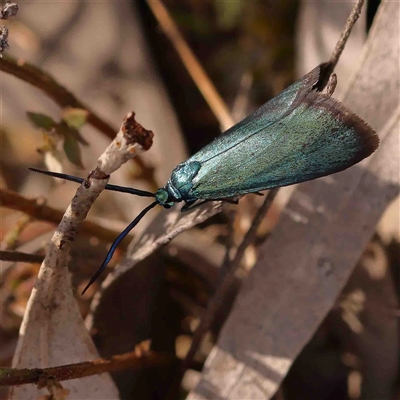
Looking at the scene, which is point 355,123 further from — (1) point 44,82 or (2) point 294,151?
(1) point 44,82

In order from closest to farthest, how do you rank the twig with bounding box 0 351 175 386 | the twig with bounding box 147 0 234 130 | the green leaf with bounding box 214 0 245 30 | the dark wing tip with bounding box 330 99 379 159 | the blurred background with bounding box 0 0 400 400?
the twig with bounding box 0 351 175 386 → the dark wing tip with bounding box 330 99 379 159 → the blurred background with bounding box 0 0 400 400 → the twig with bounding box 147 0 234 130 → the green leaf with bounding box 214 0 245 30

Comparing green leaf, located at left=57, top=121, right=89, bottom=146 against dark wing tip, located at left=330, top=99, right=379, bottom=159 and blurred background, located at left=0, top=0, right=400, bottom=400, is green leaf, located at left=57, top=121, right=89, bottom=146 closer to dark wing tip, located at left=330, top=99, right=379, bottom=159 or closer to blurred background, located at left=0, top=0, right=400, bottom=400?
blurred background, located at left=0, top=0, right=400, bottom=400

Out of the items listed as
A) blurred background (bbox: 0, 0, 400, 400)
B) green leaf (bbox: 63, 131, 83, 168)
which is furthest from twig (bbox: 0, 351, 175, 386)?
green leaf (bbox: 63, 131, 83, 168)

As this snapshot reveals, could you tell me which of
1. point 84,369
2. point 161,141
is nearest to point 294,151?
point 84,369

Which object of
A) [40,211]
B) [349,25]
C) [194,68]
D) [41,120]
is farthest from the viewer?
[194,68]

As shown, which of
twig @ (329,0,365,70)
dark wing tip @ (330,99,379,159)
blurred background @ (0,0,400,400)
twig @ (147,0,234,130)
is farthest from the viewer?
twig @ (147,0,234,130)

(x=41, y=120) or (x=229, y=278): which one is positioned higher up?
(x=41, y=120)

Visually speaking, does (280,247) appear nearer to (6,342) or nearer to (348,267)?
(348,267)

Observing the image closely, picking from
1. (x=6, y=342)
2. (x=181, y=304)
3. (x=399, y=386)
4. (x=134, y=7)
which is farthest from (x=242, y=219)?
(x=134, y=7)
